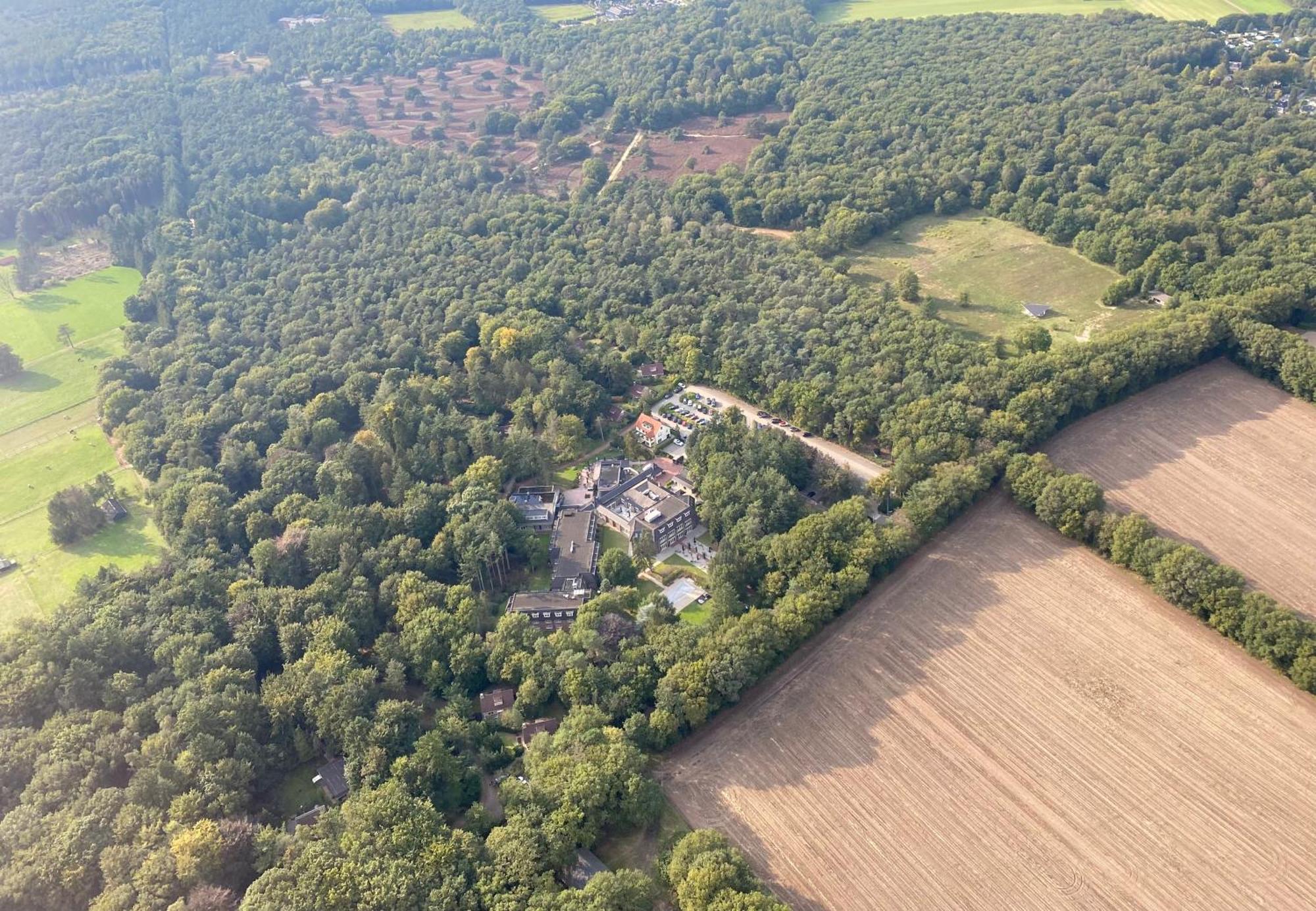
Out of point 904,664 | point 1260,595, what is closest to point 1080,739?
point 904,664

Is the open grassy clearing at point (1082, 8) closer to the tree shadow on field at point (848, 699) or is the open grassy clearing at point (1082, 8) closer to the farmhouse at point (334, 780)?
the tree shadow on field at point (848, 699)

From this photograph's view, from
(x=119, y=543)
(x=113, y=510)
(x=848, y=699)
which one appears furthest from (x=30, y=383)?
(x=848, y=699)

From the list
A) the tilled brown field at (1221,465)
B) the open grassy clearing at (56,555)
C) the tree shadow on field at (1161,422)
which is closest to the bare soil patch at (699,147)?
the tree shadow on field at (1161,422)

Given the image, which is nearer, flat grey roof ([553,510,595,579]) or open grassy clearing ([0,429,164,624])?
flat grey roof ([553,510,595,579])

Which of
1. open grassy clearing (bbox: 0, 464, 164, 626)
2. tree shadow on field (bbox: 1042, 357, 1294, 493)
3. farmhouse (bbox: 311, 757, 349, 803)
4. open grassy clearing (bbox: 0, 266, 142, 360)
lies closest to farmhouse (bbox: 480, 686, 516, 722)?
farmhouse (bbox: 311, 757, 349, 803)

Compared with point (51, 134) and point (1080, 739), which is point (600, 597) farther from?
point (51, 134)

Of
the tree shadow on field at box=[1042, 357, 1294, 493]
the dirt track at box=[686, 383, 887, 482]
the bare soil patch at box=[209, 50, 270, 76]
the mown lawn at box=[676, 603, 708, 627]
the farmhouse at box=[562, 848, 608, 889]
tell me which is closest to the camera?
the farmhouse at box=[562, 848, 608, 889]

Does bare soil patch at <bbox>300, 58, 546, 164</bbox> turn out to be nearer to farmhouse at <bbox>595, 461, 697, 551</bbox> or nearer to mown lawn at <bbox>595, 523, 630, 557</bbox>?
farmhouse at <bbox>595, 461, 697, 551</bbox>
